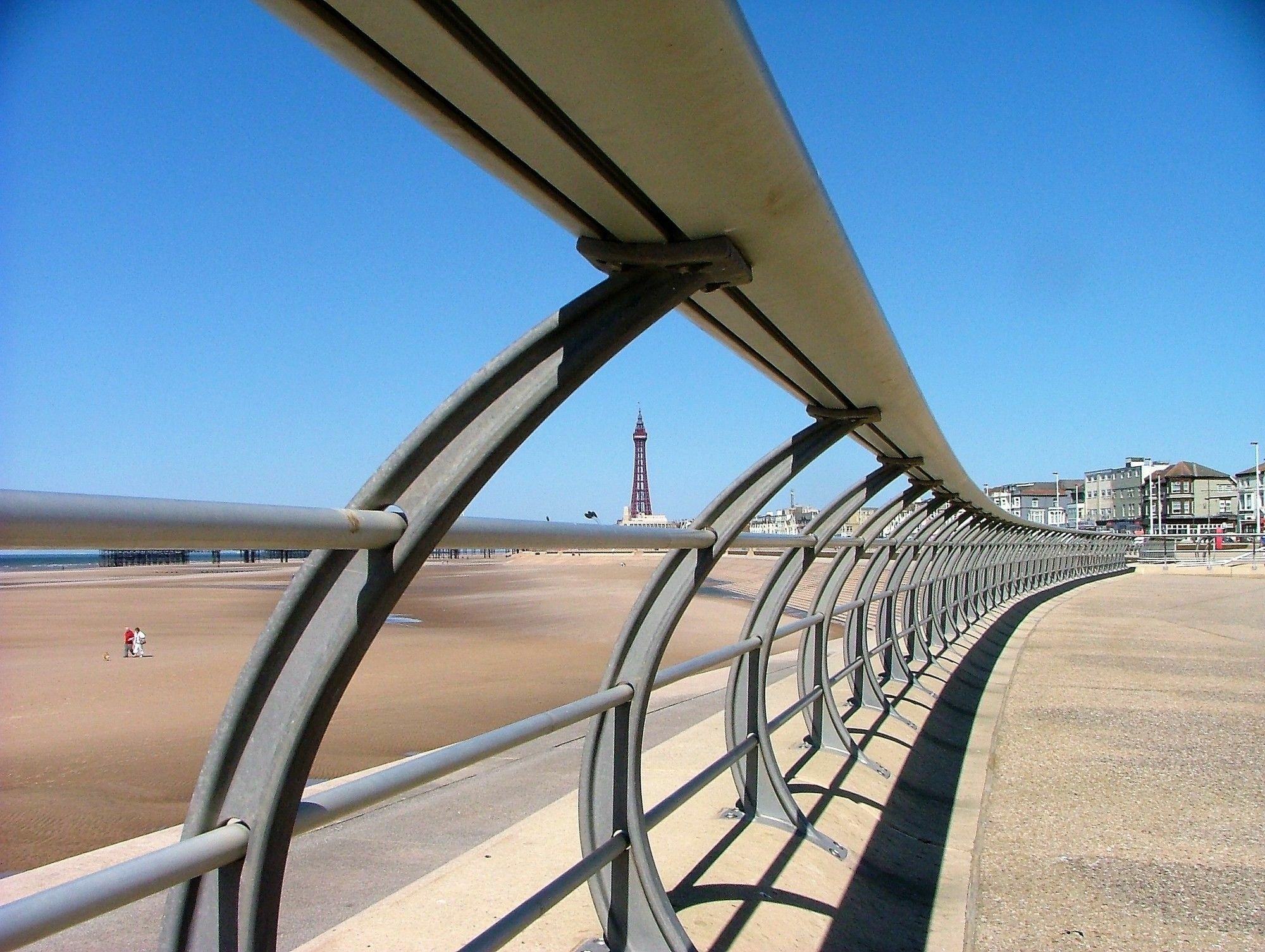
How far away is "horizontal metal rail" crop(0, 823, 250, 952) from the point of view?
1.12 meters

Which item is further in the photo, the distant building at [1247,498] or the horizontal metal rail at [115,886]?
the distant building at [1247,498]

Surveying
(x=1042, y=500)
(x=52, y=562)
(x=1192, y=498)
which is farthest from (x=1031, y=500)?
(x=52, y=562)

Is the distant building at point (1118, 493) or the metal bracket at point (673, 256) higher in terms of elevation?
the distant building at point (1118, 493)

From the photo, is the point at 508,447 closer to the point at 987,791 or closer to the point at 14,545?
the point at 14,545

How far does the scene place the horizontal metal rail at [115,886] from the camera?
1115mm

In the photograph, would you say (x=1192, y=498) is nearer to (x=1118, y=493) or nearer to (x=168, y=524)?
(x=1118, y=493)

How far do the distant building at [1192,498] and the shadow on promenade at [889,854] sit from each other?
100 metres

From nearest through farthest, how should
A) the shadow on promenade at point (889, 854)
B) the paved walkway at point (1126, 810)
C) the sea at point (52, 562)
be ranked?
the shadow on promenade at point (889, 854), the paved walkway at point (1126, 810), the sea at point (52, 562)

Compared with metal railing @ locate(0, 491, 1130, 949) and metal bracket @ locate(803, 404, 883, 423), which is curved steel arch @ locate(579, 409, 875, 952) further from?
metal bracket @ locate(803, 404, 883, 423)

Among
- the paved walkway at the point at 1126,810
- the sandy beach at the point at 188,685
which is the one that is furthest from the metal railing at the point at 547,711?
the sandy beach at the point at 188,685

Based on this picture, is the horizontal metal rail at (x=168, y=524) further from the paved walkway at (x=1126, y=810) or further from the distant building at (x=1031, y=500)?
the distant building at (x=1031, y=500)

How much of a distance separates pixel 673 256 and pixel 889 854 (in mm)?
3577

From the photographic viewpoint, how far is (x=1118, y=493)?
109 metres

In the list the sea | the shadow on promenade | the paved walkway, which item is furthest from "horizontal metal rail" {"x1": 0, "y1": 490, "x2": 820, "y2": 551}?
the sea
